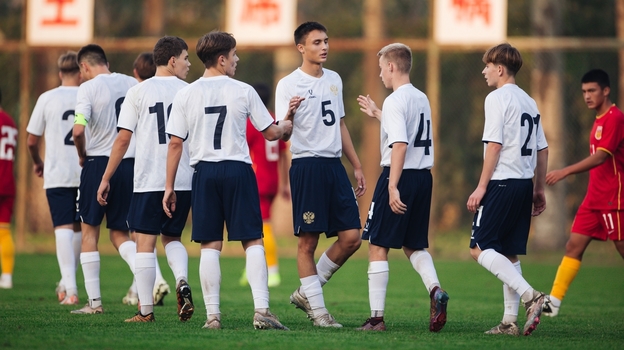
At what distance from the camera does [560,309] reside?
9055 millimetres

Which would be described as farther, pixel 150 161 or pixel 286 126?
pixel 150 161

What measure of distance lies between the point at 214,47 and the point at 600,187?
417 cm

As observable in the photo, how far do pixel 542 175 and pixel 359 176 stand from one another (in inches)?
58.6

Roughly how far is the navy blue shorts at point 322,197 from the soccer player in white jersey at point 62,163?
2.93 metres

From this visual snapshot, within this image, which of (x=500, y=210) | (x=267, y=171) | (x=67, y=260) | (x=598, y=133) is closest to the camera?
(x=500, y=210)

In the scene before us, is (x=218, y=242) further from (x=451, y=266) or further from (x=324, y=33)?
(x=451, y=266)

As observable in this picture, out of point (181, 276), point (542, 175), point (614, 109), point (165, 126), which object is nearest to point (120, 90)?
point (165, 126)

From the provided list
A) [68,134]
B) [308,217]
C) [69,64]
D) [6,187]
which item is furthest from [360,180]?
[6,187]

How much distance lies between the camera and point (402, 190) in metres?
6.82

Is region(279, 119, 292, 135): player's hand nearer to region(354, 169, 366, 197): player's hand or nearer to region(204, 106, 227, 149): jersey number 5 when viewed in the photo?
region(204, 106, 227, 149): jersey number 5

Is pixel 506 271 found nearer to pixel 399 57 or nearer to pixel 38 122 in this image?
pixel 399 57

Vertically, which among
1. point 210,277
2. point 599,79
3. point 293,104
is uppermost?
point 599,79

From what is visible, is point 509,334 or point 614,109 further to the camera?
point 614,109

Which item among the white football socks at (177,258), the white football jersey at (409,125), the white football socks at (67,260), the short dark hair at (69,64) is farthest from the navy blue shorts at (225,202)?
the short dark hair at (69,64)
